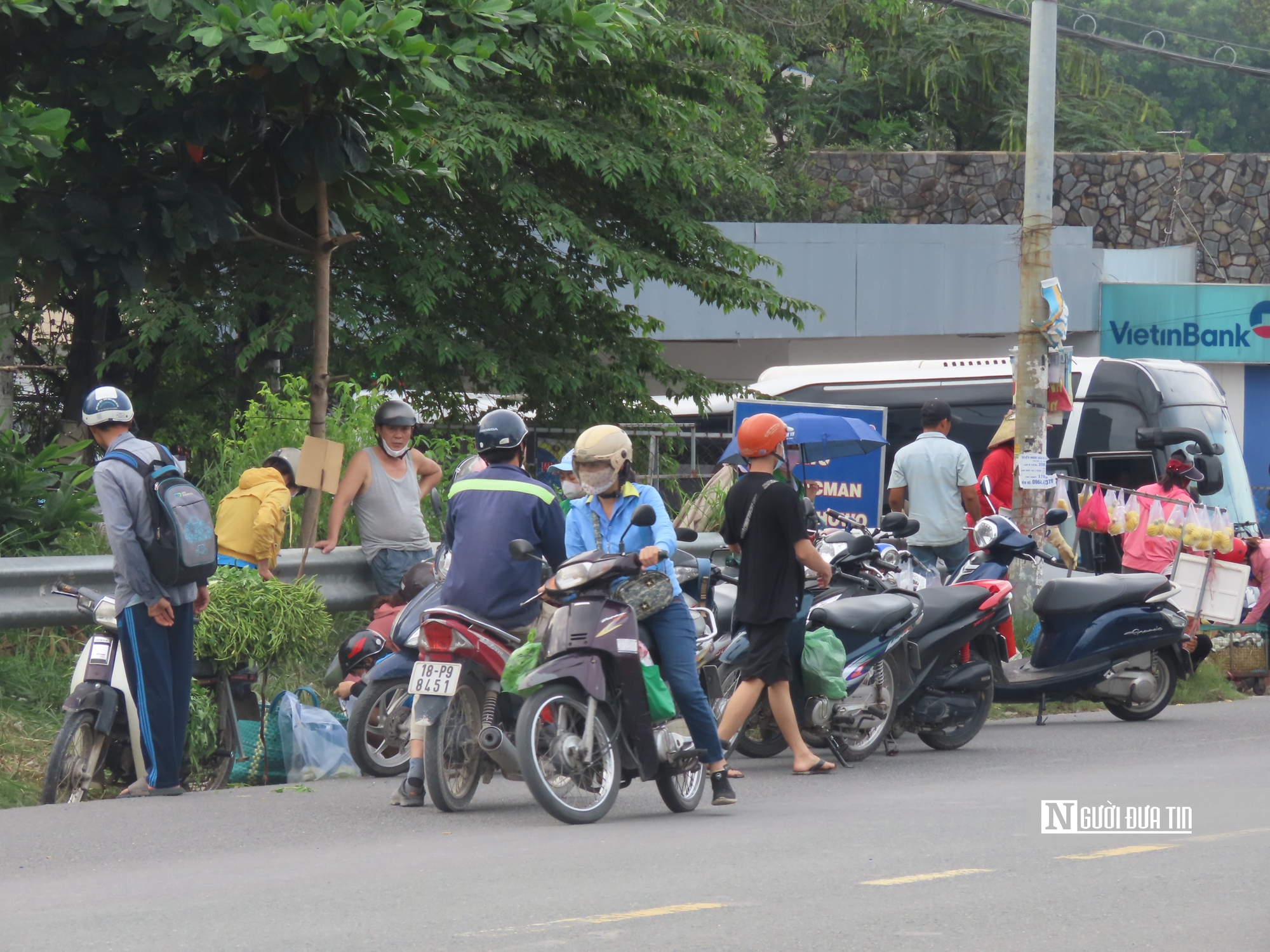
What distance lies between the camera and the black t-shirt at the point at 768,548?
840cm

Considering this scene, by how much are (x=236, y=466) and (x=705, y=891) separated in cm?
684

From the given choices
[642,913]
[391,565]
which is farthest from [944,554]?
[642,913]

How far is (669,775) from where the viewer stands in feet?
24.6

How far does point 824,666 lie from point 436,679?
8.23 ft

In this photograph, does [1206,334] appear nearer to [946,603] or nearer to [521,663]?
[946,603]

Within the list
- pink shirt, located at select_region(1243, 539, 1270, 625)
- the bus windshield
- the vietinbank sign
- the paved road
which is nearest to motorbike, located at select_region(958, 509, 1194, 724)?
the paved road

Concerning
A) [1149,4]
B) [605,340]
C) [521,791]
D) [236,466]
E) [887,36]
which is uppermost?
[1149,4]

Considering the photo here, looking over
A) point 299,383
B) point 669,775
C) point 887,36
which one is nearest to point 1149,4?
point 887,36

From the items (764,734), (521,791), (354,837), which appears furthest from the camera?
(764,734)

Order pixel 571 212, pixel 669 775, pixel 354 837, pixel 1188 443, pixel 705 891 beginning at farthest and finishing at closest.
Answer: pixel 1188 443 < pixel 571 212 < pixel 669 775 < pixel 354 837 < pixel 705 891

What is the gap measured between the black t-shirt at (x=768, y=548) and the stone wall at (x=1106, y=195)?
22874 mm

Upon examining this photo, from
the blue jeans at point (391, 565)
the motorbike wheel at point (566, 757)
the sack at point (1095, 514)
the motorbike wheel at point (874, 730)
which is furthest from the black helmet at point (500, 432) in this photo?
the sack at point (1095, 514)

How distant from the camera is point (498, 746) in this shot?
24.5 ft

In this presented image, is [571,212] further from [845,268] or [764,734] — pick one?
[845,268]
